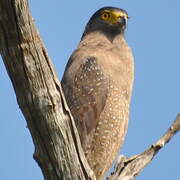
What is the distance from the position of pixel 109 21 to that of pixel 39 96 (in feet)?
12.7

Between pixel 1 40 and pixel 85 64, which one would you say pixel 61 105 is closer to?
pixel 1 40

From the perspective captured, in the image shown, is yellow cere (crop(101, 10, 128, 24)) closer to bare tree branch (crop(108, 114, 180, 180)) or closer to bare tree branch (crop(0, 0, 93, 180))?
bare tree branch (crop(108, 114, 180, 180))

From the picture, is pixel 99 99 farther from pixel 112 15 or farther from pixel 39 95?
pixel 39 95

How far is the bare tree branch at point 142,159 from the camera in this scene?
608 centimetres

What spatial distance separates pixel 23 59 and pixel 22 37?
204 mm

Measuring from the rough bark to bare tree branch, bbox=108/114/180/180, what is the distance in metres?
1.17

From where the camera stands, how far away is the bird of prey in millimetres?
6930

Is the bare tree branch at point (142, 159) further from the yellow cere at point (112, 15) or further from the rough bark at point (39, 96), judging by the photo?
the yellow cere at point (112, 15)

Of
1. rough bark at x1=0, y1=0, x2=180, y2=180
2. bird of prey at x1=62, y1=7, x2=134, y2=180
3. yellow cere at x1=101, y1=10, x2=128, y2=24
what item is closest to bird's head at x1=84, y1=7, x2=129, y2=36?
yellow cere at x1=101, y1=10, x2=128, y2=24

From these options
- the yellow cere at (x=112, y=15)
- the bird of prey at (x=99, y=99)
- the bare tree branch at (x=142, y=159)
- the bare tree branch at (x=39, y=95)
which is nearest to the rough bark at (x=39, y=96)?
the bare tree branch at (x=39, y=95)

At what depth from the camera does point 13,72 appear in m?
4.51

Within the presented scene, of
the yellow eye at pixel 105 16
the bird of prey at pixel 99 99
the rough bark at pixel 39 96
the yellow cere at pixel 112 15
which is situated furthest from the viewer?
the yellow eye at pixel 105 16

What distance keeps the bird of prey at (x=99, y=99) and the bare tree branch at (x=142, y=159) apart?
82 centimetres

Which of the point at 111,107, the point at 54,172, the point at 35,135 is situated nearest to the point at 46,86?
the point at 35,135
